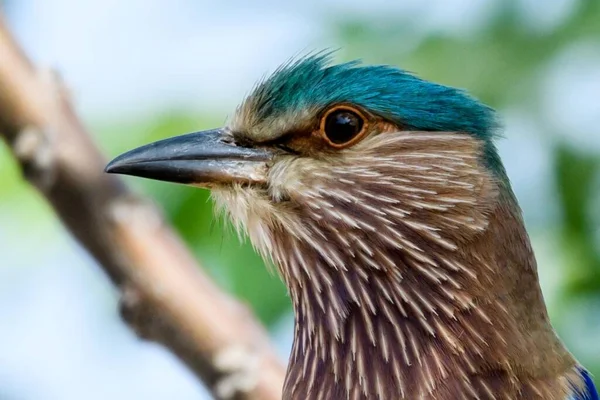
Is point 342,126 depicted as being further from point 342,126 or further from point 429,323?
point 429,323

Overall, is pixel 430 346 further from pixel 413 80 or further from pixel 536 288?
pixel 413 80

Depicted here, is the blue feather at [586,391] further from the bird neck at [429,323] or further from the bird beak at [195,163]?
the bird beak at [195,163]

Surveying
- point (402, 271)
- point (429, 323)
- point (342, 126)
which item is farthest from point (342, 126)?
point (429, 323)

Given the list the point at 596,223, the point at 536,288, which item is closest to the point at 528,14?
the point at 596,223

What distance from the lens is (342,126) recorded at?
295 centimetres

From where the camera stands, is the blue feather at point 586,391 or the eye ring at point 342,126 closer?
the blue feather at point 586,391

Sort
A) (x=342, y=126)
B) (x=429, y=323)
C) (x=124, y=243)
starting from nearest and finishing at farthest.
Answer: (x=429, y=323) < (x=342, y=126) < (x=124, y=243)

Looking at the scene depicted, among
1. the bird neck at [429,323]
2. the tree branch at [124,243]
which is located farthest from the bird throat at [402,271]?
the tree branch at [124,243]

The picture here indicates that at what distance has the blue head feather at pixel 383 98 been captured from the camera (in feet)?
9.71

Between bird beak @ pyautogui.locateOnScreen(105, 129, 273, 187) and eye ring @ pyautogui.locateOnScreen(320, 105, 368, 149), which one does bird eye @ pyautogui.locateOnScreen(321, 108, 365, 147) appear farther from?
bird beak @ pyautogui.locateOnScreen(105, 129, 273, 187)

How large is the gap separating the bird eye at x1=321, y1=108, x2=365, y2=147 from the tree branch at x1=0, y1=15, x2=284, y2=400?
55 cm

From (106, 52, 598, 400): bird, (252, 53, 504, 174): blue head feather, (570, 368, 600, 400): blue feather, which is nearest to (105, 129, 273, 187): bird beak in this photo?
(106, 52, 598, 400): bird

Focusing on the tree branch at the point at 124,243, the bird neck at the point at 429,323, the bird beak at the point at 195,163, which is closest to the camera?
the bird neck at the point at 429,323

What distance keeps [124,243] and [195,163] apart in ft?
1.14
